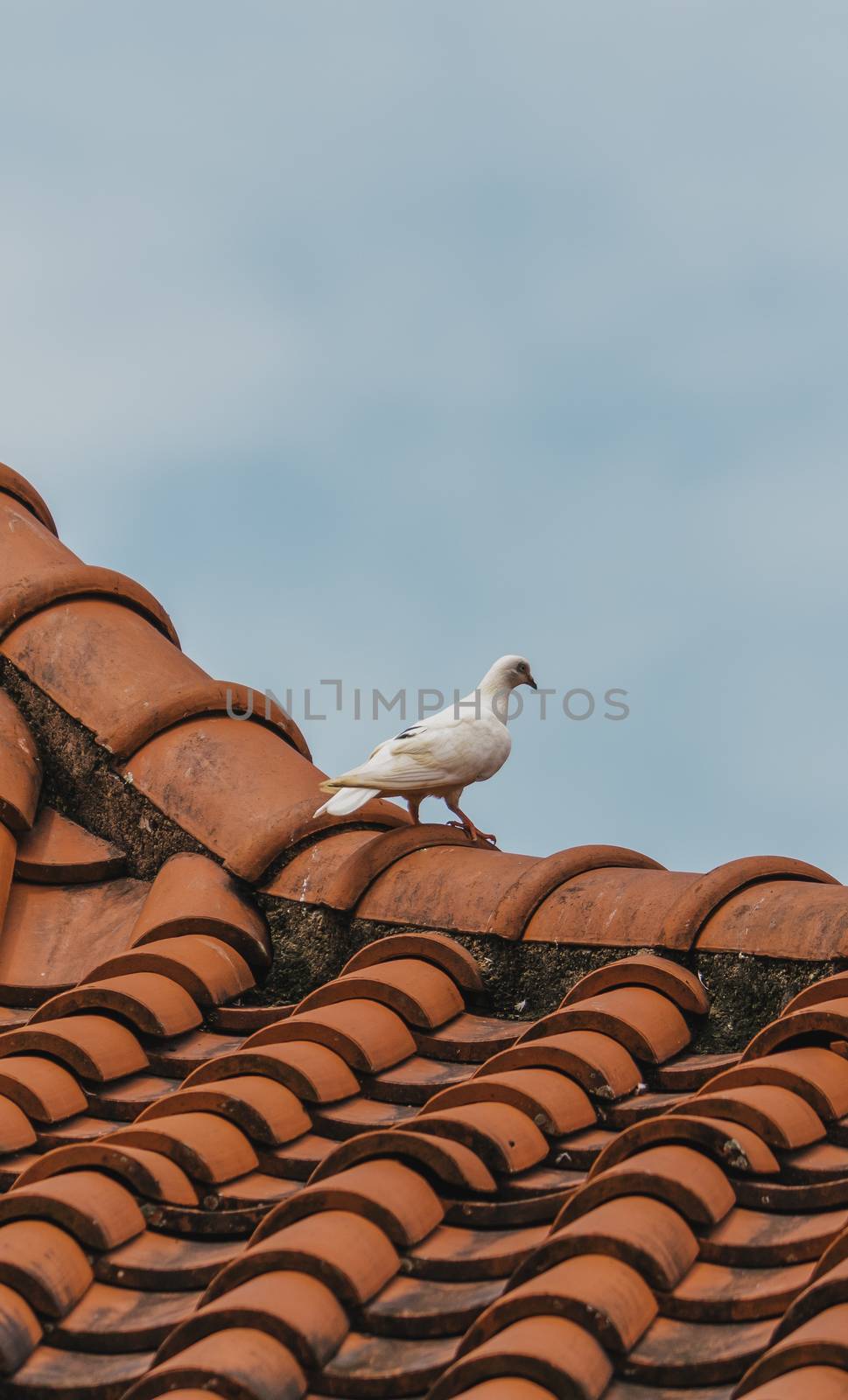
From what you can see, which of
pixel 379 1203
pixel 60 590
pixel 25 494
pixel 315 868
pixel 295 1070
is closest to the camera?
pixel 379 1203

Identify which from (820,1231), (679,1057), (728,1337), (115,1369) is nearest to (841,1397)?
(728,1337)

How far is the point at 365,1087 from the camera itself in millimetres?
3143

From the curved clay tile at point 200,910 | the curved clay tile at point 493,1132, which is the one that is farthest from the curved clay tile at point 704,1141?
the curved clay tile at point 200,910

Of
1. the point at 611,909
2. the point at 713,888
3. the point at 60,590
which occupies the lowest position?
the point at 611,909

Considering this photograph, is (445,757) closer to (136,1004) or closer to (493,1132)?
(136,1004)

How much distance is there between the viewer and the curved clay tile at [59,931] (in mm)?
4078

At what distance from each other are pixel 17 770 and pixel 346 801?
3.11ft

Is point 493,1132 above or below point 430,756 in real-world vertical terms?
below

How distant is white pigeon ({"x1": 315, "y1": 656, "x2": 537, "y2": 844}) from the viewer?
481cm

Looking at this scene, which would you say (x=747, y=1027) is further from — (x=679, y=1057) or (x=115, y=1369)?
(x=115, y=1369)

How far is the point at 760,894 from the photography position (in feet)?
11.6

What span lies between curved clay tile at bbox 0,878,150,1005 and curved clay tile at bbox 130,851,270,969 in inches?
3.0

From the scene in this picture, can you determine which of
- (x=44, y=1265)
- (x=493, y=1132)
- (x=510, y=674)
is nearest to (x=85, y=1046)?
(x=44, y=1265)

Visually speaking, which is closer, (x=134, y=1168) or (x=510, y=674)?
(x=134, y=1168)
